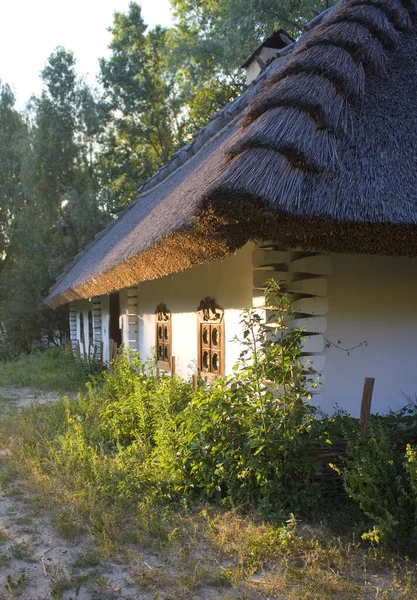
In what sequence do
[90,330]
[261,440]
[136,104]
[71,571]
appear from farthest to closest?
[136,104] < [90,330] < [261,440] < [71,571]

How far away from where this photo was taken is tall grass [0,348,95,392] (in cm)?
1047

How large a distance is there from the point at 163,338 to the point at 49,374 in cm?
508

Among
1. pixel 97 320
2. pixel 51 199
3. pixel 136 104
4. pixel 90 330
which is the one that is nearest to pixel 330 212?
pixel 97 320

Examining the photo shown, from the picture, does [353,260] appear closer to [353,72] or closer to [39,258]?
[353,72]

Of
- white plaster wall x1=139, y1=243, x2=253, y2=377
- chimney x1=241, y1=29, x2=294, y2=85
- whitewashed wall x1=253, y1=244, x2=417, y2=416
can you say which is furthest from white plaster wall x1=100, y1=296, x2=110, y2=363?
whitewashed wall x1=253, y1=244, x2=417, y2=416

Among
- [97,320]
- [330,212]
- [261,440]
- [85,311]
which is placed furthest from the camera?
[85,311]

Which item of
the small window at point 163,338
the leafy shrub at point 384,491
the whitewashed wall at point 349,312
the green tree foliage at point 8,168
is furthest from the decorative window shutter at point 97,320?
the green tree foliage at point 8,168

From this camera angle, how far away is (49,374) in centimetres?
1184

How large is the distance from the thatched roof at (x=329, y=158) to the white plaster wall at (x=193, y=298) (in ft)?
2.75

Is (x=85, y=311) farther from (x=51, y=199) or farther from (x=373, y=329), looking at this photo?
(x=373, y=329)

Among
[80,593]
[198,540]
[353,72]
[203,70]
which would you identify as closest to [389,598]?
[198,540]

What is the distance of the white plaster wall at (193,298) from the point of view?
5191mm

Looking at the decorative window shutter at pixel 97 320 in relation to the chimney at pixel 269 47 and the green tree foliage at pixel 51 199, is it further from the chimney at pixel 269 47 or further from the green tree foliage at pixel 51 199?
the chimney at pixel 269 47

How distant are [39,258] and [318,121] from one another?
54.5 feet
